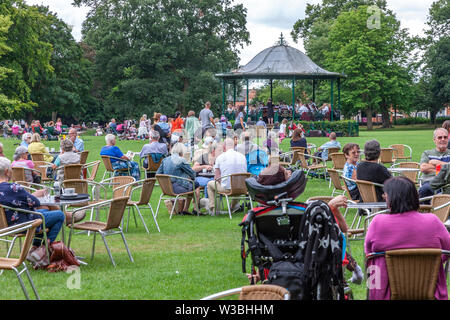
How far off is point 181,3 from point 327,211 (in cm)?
5309

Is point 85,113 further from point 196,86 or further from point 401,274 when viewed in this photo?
point 401,274

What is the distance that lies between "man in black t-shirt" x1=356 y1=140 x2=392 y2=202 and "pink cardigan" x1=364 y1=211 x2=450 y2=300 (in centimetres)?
337

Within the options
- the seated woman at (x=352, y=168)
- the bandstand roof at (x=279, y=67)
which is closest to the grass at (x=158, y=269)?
the seated woman at (x=352, y=168)

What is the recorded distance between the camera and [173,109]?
54.2 m

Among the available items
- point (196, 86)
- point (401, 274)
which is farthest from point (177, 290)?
point (196, 86)

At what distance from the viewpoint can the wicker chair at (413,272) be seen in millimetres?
3920

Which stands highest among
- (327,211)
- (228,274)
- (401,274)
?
(327,211)

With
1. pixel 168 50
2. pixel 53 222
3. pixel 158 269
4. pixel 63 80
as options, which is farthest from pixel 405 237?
pixel 63 80

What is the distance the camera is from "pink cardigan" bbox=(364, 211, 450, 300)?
4109 mm

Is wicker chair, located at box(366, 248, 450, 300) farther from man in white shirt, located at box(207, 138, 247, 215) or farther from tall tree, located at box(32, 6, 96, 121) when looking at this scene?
tall tree, located at box(32, 6, 96, 121)

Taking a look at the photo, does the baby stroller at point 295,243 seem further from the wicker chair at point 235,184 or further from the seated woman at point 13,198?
the wicker chair at point 235,184

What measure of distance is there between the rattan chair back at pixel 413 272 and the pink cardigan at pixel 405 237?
0.10 meters

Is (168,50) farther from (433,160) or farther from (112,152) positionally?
(433,160)

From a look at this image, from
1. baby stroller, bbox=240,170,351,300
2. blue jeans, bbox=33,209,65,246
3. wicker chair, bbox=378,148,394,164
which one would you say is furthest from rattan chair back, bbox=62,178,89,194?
wicker chair, bbox=378,148,394,164
